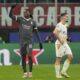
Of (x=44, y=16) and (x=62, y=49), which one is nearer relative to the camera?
Answer: (x=62, y=49)

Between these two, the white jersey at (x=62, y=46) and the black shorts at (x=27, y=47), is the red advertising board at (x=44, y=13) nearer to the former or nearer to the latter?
the black shorts at (x=27, y=47)

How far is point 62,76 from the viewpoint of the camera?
16797 mm

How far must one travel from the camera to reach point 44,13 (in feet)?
132

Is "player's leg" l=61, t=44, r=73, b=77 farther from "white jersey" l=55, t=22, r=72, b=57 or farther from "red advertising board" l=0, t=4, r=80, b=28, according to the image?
"red advertising board" l=0, t=4, r=80, b=28

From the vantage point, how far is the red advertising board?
39719 millimetres

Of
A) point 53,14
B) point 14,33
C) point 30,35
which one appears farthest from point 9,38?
point 30,35

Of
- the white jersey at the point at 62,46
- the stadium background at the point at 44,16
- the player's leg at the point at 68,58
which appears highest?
the white jersey at the point at 62,46

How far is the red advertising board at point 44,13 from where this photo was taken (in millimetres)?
39719

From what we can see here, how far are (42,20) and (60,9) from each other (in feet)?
4.95

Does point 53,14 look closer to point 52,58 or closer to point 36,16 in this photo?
point 36,16

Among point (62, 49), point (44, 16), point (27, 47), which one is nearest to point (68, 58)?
point (62, 49)

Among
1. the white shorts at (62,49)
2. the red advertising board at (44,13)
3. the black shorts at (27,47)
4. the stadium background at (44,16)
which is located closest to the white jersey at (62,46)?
the white shorts at (62,49)

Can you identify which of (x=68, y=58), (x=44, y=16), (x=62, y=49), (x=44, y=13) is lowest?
(x=44, y=16)

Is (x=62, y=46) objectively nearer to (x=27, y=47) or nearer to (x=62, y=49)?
(x=62, y=49)
